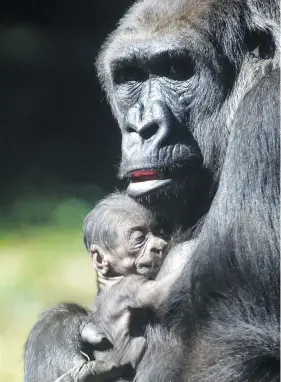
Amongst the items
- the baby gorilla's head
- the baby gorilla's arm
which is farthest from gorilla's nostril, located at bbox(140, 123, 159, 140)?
the baby gorilla's arm

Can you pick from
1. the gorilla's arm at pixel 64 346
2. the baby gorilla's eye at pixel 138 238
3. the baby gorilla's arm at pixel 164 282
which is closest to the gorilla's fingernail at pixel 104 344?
the gorilla's arm at pixel 64 346

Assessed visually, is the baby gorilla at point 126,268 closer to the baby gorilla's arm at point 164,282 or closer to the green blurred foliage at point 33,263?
the baby gorilla's arm at point 164,282

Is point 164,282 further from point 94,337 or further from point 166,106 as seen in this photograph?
point 166,106

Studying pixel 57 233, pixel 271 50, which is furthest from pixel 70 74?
pixel 271 50

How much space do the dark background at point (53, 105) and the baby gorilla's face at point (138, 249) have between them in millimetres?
334

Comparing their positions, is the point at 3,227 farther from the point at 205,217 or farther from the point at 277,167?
the point at 277,167

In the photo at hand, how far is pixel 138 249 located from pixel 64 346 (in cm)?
44

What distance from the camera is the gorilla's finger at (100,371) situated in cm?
296

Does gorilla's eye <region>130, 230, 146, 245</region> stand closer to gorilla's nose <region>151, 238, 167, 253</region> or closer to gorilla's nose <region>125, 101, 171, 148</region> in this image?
gorilla's nose <region>151, 238, 167, 253</region>

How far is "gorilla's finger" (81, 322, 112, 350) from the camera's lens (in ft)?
9.91

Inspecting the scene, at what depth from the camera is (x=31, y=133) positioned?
356 centimetres

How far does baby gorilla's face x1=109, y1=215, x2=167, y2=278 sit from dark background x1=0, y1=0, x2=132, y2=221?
1.10 feet

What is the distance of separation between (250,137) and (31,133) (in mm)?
Result: 1046

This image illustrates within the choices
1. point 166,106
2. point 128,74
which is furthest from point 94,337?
point 128,74
